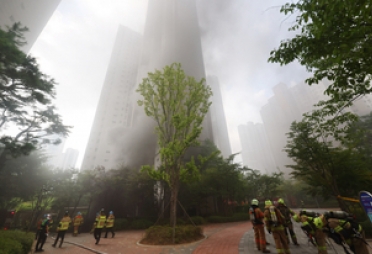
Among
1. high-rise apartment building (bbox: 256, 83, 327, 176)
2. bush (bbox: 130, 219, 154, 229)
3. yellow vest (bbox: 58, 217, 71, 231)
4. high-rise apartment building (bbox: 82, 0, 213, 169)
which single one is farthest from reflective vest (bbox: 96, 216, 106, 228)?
high-rise apartment building (bbox: 256, 83, 327, 176)

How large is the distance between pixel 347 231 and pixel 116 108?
5577cm

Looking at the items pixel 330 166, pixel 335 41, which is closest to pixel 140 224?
pixel 330 166

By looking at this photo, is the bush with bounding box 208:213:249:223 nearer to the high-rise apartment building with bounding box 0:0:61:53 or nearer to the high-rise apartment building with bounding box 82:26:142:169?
the high-rise apartment building with bounding box 82:26:142:169

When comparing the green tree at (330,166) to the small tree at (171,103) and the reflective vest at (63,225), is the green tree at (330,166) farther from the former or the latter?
the reflective vest at (63,225)

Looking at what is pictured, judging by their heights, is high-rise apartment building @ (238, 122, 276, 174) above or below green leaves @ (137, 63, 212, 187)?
above

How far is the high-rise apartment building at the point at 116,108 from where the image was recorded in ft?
129

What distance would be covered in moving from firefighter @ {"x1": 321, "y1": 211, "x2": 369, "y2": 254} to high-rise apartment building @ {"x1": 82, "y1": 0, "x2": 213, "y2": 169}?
24504 millimetres

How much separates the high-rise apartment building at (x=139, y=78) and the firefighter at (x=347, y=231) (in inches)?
965

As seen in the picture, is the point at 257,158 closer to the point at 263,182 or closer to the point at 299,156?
the point at 263,182

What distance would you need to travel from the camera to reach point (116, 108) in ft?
170

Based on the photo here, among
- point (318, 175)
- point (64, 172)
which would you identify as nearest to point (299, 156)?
point (318, 175)

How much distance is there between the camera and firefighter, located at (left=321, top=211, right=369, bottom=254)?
3.79m

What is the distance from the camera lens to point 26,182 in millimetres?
16250

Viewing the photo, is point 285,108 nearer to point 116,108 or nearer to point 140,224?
point 116,108
